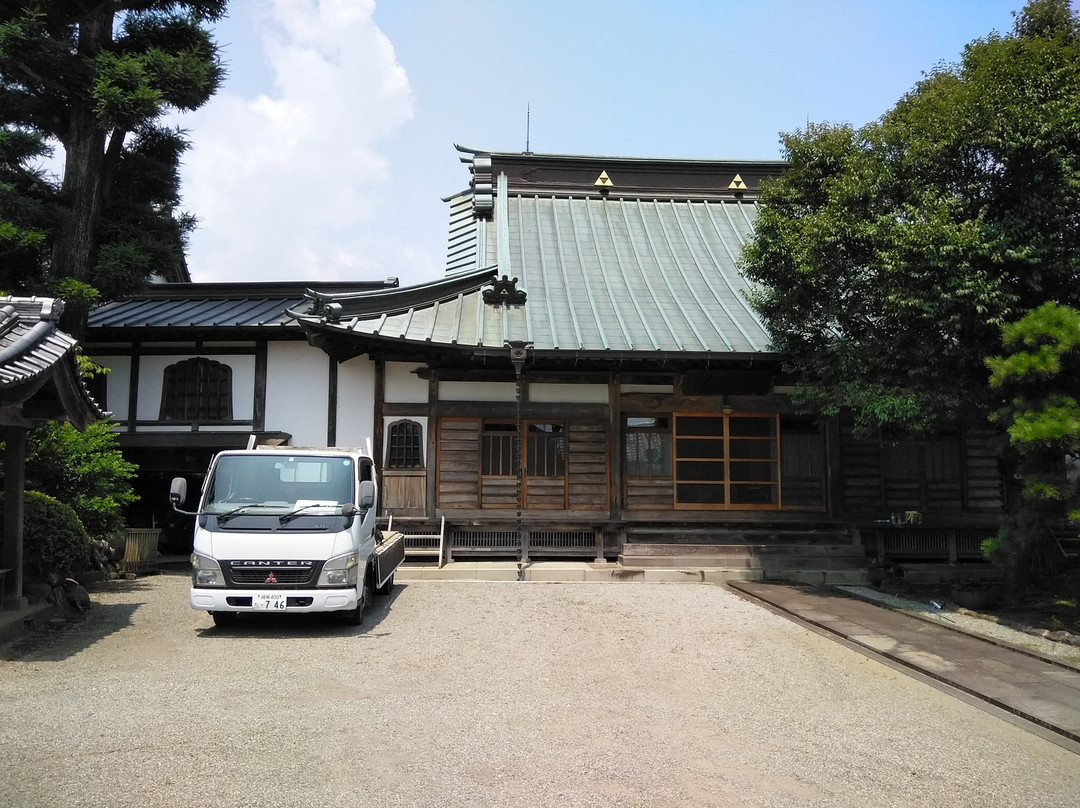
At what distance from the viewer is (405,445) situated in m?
14.7

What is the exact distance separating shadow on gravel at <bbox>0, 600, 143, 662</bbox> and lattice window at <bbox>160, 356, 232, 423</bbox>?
18.1 feet

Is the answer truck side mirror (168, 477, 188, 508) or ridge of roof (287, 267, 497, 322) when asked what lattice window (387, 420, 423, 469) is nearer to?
ridge of roof (287, 267, 497, 322)

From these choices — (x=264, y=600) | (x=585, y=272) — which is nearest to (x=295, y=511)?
(x=264, y=600)

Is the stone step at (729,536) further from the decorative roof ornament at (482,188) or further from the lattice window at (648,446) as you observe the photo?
the decorative roof ornament at (482,188)

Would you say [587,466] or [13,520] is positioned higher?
[587,466]

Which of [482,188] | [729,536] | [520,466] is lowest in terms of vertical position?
[729,536]

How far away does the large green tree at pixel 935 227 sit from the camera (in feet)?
30.9

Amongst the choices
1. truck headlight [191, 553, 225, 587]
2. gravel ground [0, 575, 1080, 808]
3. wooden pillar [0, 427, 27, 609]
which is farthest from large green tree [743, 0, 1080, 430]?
wooden pillar [0, 427, 27, 609]

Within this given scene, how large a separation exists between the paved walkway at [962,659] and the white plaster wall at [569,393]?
4930 millimetres

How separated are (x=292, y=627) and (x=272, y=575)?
0.98m

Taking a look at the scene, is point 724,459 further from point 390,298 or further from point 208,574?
point 208,574

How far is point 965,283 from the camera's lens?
953cm

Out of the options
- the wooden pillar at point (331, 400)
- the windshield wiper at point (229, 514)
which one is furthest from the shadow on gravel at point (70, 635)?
the wooden pillar at point (331, 400)

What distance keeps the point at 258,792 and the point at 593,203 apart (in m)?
17.3
